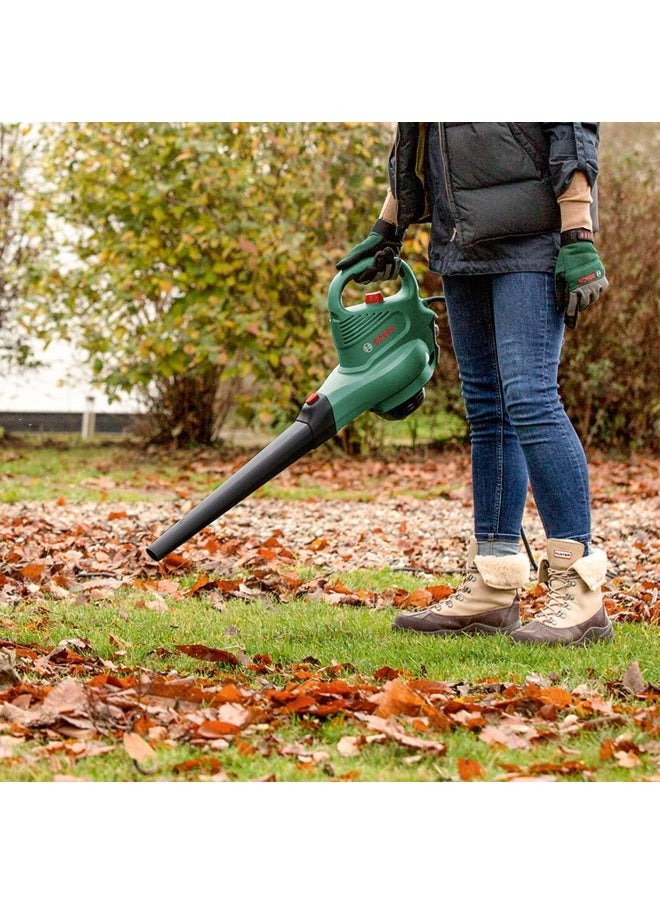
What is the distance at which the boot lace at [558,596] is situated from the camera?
2912mm

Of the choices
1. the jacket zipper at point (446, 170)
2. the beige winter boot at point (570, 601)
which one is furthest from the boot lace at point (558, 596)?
the jacket zipper at point (446, 170)

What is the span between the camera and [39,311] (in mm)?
8500

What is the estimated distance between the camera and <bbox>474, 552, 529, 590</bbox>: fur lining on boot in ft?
10.1

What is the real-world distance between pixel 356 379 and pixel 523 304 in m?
0.53

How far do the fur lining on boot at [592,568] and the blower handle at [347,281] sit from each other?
0.88 m

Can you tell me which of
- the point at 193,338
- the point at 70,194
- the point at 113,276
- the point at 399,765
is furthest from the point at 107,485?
the point at 399,765

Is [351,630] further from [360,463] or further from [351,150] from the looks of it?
[351,150]

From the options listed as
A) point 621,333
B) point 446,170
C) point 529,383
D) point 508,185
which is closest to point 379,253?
point 446,170

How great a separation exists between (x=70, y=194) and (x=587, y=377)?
4.16 m

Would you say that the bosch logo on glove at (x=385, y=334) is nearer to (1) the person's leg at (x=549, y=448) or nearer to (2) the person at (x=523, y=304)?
(2) the person at (x=523, y=304)

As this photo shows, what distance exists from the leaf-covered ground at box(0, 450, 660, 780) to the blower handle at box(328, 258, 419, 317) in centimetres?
98

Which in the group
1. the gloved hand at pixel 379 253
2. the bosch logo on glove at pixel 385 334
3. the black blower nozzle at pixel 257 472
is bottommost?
the black blower nozzle at pixel 257 472

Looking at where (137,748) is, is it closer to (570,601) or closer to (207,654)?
(207,654)

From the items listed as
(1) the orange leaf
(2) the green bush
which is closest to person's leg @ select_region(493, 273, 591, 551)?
(1) the orange leaf
